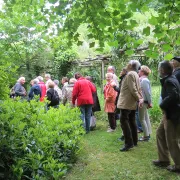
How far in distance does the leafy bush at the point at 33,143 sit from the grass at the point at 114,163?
328 mm

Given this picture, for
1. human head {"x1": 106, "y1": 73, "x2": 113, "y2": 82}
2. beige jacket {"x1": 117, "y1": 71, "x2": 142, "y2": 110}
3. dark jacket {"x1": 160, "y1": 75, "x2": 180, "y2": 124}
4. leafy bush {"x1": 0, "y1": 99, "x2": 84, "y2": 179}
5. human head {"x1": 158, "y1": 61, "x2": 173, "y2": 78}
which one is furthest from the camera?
human head {"x1": 106, "y1": 73, "x2": 113, "y2": 82}

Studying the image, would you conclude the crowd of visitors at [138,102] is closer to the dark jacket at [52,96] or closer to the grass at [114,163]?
the dark jacket at [52,96]

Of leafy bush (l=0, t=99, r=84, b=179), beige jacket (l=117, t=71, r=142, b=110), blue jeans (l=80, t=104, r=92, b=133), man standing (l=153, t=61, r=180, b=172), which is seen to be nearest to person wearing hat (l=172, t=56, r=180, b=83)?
man standing (l=153, t=61, r=180, b=172)

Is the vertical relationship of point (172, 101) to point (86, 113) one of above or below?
above

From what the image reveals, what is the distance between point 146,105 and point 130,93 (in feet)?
3.05

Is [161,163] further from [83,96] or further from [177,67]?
[83,96]

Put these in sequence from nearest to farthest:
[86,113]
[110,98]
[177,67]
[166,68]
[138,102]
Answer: [166,68]
[177,67]
[138,102]
[110,98]
[86,113]

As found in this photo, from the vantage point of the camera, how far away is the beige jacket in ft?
17.6

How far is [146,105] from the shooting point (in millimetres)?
6180

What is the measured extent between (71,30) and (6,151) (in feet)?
5.97

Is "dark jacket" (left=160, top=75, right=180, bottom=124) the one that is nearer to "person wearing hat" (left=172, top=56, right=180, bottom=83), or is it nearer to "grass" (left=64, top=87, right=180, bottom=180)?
"person wearing hat" (left=172, top=56, right=180, bottom=83)

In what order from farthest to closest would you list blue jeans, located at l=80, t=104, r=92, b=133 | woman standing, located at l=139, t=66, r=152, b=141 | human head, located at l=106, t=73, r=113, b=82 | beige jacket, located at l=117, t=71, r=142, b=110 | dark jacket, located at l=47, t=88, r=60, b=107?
dark jacket, located at l=47, t=88, r=60, b=107, blue jeans, located at l=80, t=104, r=92, b=133, human head, located at l=106, t=73, r=113, b=82, woman standing, located at l=139, t=66, r=152, b=141, beige jacket, located at l=117, t=71, r=142, b=110

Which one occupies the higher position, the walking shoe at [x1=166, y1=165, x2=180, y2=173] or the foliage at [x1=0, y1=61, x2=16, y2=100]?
the foliage at [x1=0, y1=61, x2=16, y2=100]

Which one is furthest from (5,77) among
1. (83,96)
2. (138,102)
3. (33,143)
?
(83,96)
